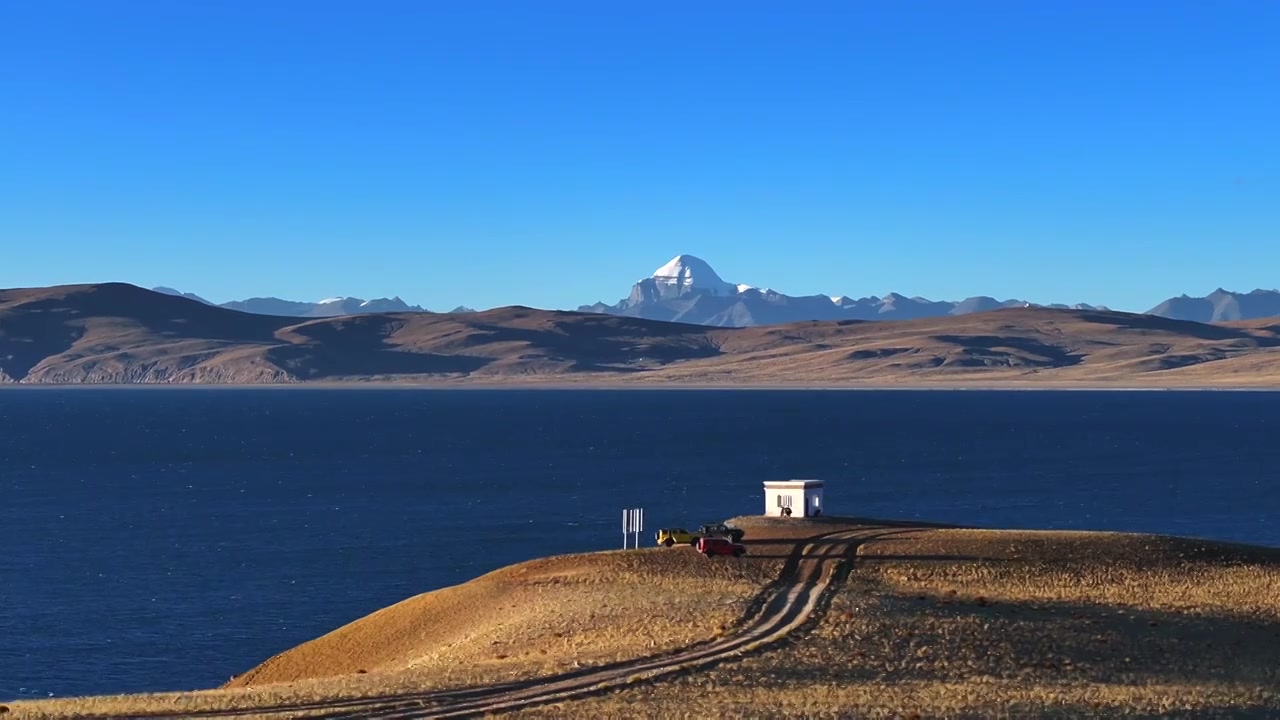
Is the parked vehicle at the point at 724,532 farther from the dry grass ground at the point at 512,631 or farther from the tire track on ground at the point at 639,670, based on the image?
the tire track on ground at the point at 639,670

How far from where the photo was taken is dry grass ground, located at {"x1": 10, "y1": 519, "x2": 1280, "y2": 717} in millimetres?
39938

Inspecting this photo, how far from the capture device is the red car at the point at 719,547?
59.3 meters

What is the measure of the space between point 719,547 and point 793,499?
11173 mm

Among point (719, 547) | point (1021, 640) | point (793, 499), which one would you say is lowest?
point (1021, 640)

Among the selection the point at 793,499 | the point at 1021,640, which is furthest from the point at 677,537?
the point at 1021,640

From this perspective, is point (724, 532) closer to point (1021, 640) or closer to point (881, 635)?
point (881, 635)

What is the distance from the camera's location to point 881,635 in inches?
1837

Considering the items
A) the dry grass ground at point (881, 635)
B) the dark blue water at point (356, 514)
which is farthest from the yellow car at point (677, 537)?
the dark blue water at point (356, 514)

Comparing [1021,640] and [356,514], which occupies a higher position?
[1021,640]

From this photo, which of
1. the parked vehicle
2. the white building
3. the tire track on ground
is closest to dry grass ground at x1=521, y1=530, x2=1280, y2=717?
the tire track on ground

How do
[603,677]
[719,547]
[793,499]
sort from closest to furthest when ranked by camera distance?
1. [603,677]
2. [719,547]
3. [793,499]

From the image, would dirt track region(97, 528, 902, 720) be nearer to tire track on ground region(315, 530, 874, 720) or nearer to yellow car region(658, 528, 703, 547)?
tire track on ground region(315, 530, 874, 720)

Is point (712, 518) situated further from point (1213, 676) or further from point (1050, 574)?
point (1213, 676)

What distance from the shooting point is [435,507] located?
130000 mm
